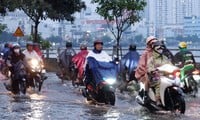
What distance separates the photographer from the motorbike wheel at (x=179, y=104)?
10.5m

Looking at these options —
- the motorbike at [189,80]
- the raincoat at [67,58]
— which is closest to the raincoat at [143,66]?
the motorbike at [189,80]

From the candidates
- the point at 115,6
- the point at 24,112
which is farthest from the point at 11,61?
the point at 115,6

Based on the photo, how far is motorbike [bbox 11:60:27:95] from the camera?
1471cm

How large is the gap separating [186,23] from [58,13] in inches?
583

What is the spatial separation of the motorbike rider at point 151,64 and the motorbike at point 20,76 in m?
4.82

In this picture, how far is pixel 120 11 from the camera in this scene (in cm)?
2734

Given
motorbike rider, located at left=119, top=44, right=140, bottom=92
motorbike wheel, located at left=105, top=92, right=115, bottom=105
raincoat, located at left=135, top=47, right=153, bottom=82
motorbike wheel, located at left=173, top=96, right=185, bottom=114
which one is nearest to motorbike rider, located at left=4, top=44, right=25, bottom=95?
motorbike wheel, located at left=105, top=92, right=115, bottom=105

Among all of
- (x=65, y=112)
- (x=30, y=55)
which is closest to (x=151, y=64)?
(x=65, y=112)

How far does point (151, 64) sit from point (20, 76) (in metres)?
5.12

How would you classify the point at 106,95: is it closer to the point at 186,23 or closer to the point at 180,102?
the point at 180,102

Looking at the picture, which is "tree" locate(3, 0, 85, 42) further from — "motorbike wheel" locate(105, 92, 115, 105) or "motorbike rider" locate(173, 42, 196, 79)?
"motorbike wheel" locate(105, 92, 115, 105)

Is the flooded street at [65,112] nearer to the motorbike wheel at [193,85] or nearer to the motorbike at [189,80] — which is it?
the motorbike at [189,80]

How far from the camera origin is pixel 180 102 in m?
10.5

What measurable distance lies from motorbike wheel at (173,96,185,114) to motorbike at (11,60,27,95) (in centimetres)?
542
